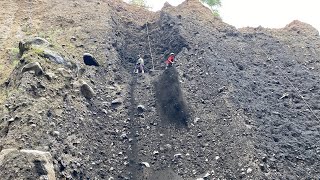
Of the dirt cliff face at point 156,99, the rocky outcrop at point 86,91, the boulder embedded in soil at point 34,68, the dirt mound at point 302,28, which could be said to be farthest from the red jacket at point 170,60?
the dirt mound at point 302,28

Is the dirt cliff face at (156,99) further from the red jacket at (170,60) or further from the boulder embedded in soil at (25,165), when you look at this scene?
the red jacket at (170,60)

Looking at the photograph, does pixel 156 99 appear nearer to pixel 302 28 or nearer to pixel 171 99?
pixel 171 99

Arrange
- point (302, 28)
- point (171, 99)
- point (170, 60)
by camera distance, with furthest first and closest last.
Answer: point (302, 28) < point (170, 60) < point (171, 99)

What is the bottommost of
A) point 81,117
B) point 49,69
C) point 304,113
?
point 81,117

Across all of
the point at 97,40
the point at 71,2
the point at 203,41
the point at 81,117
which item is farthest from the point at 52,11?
Result: the point at 81,117

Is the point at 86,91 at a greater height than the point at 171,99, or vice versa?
the point at 171,99

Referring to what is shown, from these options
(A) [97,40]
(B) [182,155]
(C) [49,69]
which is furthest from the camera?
(A) [97,40]

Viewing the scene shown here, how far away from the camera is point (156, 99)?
14859 mm

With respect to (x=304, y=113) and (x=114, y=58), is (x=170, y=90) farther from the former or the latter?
(x=304, y=113)

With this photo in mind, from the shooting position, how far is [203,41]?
18.1 m

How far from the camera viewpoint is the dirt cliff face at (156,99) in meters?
11.2

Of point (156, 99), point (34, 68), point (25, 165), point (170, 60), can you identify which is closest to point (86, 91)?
point (34, 68)

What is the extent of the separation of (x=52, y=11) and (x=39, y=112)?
10182mm

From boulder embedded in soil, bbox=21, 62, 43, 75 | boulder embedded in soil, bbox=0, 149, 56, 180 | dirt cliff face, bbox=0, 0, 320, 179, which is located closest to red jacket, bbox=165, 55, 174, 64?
dirt cliff face, bbox=0, 0, 320, 179
